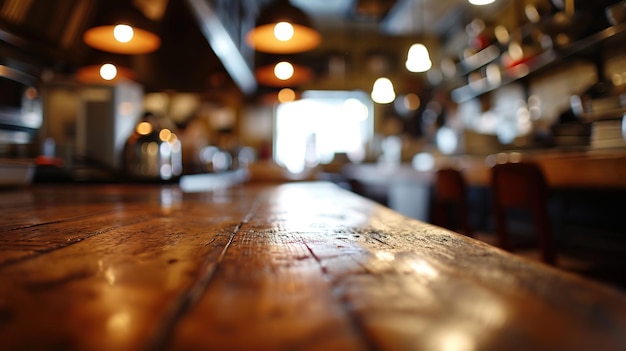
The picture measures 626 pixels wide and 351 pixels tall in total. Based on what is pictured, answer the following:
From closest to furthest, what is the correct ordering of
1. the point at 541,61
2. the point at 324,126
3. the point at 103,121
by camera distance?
1. the point at 103,121
2. the point at 541,61
3. the point at 324,126

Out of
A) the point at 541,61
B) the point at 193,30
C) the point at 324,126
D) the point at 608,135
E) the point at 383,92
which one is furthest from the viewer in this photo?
the point at 324,126

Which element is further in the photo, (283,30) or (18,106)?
(283,30)

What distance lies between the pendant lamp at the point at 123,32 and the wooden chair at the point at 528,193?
1758 millimetres

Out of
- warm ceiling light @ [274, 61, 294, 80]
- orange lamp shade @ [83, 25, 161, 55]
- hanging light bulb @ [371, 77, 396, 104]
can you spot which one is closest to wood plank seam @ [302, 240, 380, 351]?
orange lamp shade @ [83, 25, 161, 55]

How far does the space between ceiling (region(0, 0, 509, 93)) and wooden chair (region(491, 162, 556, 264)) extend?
1.67 metres

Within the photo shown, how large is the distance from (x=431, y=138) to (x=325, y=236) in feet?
24.4

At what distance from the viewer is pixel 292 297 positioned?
13.2 inches

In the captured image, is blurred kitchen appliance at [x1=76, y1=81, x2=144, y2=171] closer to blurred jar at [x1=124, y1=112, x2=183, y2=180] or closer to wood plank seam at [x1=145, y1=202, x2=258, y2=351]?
blurred jar at [x1=124, y1=112, x2=183, y2=180]

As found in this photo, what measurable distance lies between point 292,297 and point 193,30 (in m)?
2.92

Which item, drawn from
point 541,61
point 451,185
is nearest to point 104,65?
point 451,185

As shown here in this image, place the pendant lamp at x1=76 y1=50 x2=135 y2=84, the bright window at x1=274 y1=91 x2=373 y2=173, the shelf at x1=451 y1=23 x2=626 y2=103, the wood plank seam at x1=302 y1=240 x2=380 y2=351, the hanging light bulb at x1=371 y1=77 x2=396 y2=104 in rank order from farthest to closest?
the bright window at x1=274 y1=91 x2=373 y2=173 → the hanging light bulb at x1=371 y1=77 x2=396 y2=104 → the shelf at x1=451 y1=23 x2=626 y2=103 → the pendant lamp at x1=76 y1=50 x2=135 y2=84 → the wood plank seam at x1=302 y1=240 x2=380 y2=351

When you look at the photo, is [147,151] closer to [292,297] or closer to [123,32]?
[123,32]

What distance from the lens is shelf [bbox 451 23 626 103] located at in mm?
3307

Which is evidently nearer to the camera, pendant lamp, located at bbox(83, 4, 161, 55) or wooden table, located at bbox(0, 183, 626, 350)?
wooden table, located at bbox(0, 183, 626, 350)
